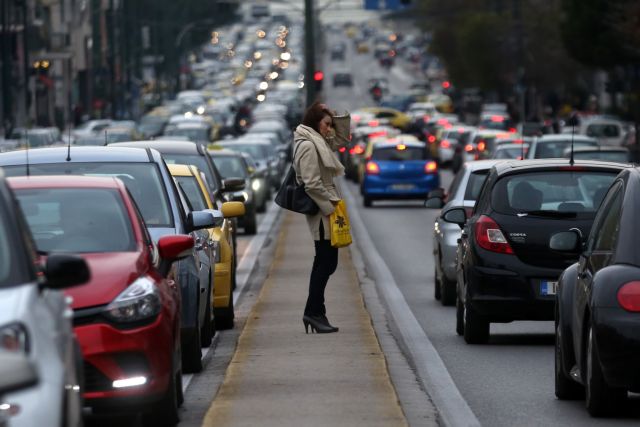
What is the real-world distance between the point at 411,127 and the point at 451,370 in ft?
251

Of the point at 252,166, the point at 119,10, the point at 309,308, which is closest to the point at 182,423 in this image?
the point at 309,308

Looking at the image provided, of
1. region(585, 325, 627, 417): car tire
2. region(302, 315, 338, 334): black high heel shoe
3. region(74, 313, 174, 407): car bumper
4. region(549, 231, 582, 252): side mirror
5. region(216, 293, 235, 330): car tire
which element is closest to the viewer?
region(74, 313, 174, 407): car bumper

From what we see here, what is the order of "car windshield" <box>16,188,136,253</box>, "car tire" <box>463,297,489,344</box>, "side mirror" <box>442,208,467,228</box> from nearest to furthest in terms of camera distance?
"car windshield" <box>16,188,136,253</box>
"car tire" <box>463,297,489,344</box>
"side mirror" <box>442,208,467,228</box>

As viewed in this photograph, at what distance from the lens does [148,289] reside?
1003 cm

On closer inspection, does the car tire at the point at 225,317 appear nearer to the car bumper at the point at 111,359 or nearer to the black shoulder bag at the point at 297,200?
the black shoulder bag at the point at 297,200

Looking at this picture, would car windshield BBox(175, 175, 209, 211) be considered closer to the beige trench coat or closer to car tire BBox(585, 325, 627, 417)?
the beige trench coat

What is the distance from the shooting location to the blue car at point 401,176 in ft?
144

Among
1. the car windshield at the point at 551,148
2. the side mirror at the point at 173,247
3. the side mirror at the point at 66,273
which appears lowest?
the car windshield at the point at 551,148

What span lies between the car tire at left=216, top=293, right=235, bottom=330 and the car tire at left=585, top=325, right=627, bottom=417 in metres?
6.07

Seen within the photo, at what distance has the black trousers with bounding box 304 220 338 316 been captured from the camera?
15.4 m

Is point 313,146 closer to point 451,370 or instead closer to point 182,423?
point 451,370

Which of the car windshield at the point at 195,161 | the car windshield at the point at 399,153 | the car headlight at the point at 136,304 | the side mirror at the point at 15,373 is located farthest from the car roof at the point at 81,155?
the car windshield at the point at 399,153

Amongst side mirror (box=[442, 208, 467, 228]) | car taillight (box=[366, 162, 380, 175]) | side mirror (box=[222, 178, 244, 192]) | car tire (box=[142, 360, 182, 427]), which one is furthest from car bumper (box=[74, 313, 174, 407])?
car taillight (box=[366, 162, 380, 175])

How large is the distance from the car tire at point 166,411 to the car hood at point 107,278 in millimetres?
600
